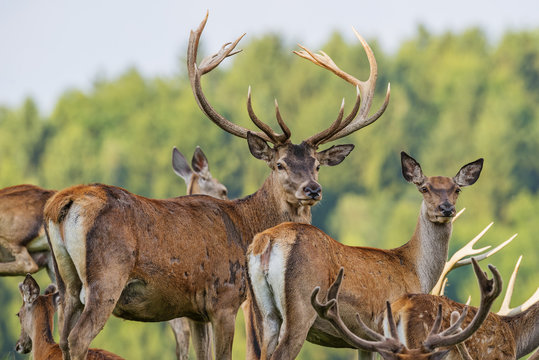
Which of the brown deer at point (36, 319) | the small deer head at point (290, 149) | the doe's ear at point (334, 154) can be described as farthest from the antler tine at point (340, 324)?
the brown deer at point (36, 319)

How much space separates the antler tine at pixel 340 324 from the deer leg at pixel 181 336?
294cm

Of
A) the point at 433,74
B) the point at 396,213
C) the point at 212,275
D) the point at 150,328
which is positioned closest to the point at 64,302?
the point at 212,275

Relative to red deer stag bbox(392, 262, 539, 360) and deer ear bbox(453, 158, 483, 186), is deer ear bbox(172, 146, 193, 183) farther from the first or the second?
red deer stag bbox(392, 262, 539, 360)

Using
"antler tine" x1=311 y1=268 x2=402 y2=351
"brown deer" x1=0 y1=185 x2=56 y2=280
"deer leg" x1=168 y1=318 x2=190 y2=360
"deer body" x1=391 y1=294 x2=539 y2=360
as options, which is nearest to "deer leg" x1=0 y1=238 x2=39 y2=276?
"brown deer" x1=0 y1=185 x2=56 y2=280

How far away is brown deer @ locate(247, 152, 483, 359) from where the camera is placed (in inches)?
309

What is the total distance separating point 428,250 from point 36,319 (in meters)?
3.11

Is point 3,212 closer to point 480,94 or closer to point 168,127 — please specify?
point 168,127

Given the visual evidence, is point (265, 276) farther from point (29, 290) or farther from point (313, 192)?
point (29, 290)

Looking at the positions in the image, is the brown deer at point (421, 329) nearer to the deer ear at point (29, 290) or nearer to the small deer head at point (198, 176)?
the deer ear at point (29, 290)

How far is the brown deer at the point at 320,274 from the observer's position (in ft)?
25.7

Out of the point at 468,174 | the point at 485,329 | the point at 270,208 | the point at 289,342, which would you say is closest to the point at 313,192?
the point at 270,208

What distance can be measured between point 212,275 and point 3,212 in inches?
119

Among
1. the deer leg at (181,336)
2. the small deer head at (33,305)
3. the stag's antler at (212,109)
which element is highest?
the stag's antler at (212,109)

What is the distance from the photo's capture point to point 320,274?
7.97 metres
